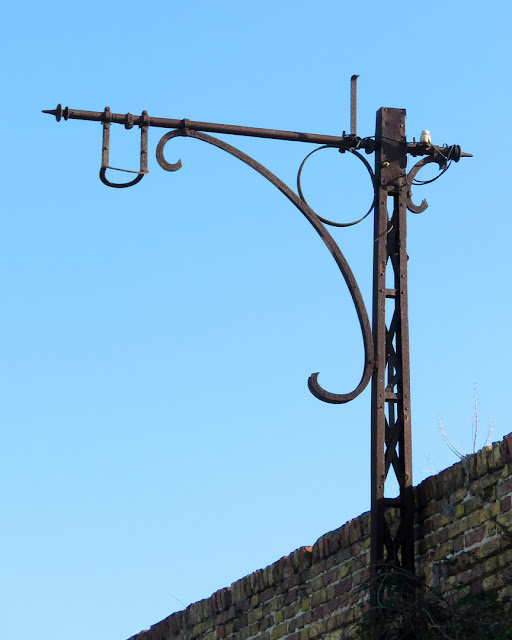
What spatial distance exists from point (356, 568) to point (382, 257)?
1.76 metres

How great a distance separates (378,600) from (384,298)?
1.73 meters

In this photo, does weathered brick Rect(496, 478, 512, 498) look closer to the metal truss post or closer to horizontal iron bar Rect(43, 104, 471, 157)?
the metal truss post

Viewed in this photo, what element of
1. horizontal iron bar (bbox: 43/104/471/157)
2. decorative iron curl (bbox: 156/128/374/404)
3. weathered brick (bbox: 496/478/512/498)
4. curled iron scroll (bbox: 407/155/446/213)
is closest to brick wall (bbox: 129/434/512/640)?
weathered brick (bbox: 496/478/512/498)

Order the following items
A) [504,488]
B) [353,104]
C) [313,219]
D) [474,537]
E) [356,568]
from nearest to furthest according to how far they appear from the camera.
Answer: [504,488] < [474,537] < [356,568] < [313,219] < [353,104]

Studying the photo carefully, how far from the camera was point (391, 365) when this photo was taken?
23.2 ft

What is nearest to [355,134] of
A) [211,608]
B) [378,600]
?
[378,600]

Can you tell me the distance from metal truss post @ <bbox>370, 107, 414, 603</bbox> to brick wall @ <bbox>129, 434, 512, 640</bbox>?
0.31 ft

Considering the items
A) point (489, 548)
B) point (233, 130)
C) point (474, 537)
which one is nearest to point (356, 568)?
point (474, 537)

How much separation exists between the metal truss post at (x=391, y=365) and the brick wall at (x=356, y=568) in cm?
10

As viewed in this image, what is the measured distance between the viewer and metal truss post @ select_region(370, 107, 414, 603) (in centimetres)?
664

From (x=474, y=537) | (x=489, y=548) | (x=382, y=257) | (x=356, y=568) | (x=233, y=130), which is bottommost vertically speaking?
(x=489, y=548)

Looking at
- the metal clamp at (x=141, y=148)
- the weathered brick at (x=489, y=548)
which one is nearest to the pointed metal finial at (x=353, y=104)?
the metal clamp at (x=141, y=148)

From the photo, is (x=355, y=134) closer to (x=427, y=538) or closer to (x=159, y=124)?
(x=159, y=124)

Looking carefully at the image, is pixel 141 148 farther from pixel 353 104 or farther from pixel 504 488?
pixel 504 488
